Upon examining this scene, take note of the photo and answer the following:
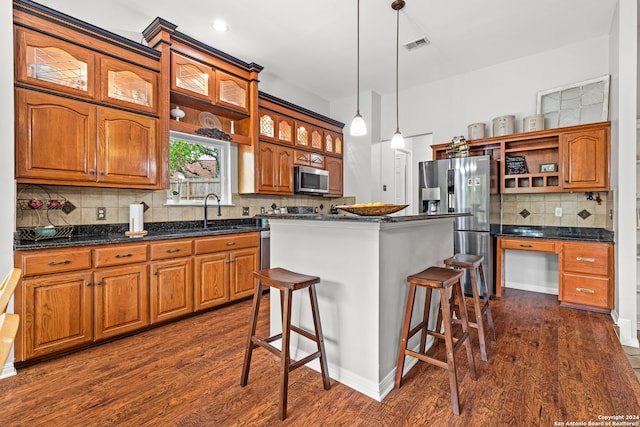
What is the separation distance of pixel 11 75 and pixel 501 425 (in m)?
Result: 3.60

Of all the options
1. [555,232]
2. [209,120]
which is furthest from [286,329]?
[555,232]

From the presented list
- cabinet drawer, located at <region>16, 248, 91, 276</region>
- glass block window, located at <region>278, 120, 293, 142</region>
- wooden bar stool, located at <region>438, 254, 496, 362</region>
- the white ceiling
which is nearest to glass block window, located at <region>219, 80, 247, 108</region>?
the white ceiling

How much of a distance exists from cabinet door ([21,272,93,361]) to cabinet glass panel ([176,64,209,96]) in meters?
2.00

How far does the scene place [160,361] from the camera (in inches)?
88.1

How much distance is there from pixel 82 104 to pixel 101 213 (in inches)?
38.9

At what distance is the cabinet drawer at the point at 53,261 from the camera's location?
2.11 m

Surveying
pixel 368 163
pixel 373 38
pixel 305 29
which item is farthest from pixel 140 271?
pixel 368 163

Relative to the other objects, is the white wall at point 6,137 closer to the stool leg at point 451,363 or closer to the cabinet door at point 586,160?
the stool leg at point 451,363

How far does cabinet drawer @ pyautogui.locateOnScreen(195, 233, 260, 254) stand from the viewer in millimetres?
3133

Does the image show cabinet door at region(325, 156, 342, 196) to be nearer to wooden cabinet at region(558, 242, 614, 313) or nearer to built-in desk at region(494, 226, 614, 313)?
built-in desk at region(494, 226, 614, 313)

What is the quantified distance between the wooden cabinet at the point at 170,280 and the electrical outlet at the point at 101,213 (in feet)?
2.23

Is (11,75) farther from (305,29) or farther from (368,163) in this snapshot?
(368,163)

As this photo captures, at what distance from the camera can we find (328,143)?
17.4ft

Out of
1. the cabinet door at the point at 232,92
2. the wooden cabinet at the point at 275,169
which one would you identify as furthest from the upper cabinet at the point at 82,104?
the wooden cabinet at the point at 275,169
